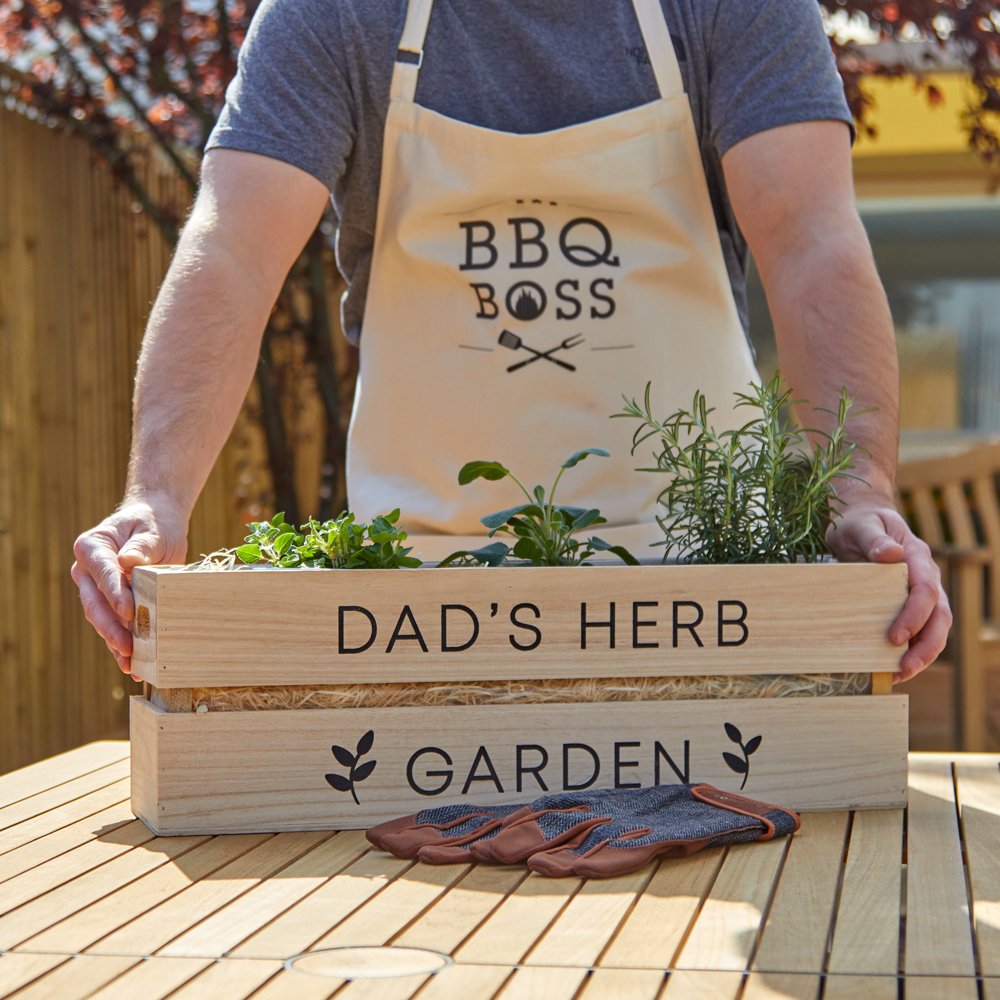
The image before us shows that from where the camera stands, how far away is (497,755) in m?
1.29

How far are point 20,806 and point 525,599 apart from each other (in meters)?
Result: 0.55

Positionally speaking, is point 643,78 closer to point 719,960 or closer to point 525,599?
point 525,599

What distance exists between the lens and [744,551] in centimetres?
139

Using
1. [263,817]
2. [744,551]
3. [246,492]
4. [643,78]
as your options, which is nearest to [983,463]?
[246,492]

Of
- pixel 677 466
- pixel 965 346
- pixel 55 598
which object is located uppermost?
pixel 965 346

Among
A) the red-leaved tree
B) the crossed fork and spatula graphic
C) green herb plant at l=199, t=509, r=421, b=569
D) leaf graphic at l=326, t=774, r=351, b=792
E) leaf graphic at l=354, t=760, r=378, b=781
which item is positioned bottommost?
leaf graphic at l=326, t=774, r=351, b=792

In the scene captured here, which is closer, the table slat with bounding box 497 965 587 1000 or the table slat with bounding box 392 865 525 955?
the table slat with bounding box 497 965 587 1000

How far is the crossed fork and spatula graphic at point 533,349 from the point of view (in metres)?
1.76

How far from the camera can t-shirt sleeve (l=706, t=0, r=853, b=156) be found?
5.47ft

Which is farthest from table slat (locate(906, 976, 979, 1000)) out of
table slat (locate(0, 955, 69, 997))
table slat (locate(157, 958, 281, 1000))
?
table slat (locate(0, 955, 69, 997))

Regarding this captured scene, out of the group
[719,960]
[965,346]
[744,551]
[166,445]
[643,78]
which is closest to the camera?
[719,960]

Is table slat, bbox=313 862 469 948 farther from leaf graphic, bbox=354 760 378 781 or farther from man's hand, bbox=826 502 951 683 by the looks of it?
man's hand, bbox=826 502 951 683

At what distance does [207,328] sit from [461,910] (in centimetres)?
85

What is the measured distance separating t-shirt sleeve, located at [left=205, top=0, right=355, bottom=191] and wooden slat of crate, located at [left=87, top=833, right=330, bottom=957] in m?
0.84
